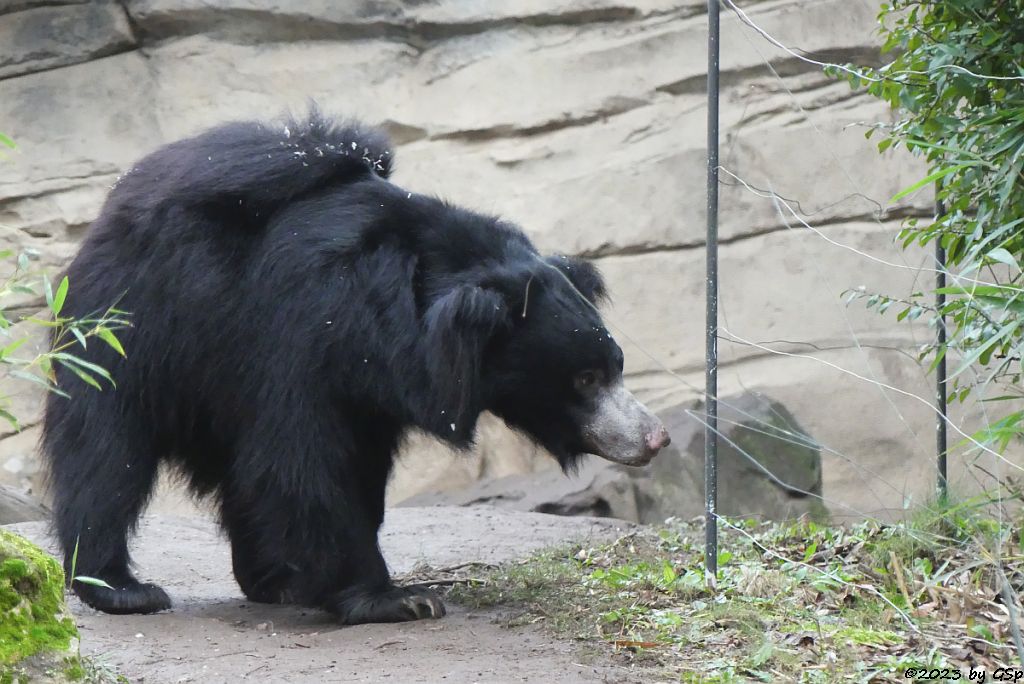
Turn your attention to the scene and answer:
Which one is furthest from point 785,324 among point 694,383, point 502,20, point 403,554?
point 403,554

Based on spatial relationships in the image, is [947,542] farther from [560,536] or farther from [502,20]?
[502,20]

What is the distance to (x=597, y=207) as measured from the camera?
22.5 feet

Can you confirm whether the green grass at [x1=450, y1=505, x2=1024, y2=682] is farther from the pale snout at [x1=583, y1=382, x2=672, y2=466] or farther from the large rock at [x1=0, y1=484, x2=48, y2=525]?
the large rock at [x1=0, y1=484, x2=48, y2=525]

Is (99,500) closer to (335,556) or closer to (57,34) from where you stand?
(335,556)

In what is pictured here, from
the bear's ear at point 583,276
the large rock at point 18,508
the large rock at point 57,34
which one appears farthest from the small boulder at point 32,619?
the large rock at point 57,34

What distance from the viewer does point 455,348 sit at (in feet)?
10.7

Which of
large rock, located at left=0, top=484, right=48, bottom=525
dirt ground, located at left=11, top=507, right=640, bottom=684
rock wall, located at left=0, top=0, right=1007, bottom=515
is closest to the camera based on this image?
dirt ground, located at left=11, top=507, right=640, bottom=684

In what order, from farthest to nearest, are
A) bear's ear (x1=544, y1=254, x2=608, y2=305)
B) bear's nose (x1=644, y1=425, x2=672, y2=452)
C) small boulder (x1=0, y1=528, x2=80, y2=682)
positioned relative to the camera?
bear's ear (x1=544, y1=254, x2=608, y2=305)
bear's nose (x1=644, y1=425, x2=672, y2=452)
small boulder (x1=0, y1=528, x2=80, y2=682)

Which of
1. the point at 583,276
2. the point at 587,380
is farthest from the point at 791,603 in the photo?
the point at 583,276

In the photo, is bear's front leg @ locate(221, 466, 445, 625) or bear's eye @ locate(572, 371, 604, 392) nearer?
bear's front leg @ locate(221, 466, 445, 625)

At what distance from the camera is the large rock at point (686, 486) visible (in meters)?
5.82

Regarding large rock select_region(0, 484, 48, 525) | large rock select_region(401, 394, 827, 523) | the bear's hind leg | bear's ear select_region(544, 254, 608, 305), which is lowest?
large rock select_region(401, 394, 827, 523)

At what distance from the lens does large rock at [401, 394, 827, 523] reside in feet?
19.1

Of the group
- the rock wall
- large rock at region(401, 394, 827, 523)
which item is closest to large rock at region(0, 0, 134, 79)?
the rock wall
